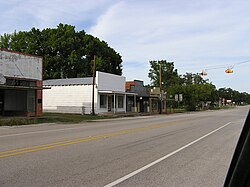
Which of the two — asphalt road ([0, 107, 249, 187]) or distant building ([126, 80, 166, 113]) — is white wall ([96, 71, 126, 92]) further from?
asphalt road ([0, 107, 249, 187])

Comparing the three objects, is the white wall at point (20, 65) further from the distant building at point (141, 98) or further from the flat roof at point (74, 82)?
the distant building at point (141, 98)

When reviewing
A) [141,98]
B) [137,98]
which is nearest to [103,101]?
[137,98]

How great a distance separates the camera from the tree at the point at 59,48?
64.1 m

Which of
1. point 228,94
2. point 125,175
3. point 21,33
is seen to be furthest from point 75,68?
point 228,94

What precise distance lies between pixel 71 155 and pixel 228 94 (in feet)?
575

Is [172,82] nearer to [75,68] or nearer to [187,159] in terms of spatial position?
[75,68]

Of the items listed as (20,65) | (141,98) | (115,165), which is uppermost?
(20,65)

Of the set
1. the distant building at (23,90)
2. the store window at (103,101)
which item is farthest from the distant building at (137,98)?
the distant building at (23,90)

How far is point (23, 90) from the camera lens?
3120 centimetres

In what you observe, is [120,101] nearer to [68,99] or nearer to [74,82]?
[74,82]

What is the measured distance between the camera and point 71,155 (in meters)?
9.61

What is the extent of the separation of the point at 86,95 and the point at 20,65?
13496mm

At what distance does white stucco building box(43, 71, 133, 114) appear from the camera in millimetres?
41469

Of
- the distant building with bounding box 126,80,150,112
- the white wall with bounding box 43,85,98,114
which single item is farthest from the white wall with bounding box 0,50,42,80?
the distant building with bounding box 126,80,150,112
